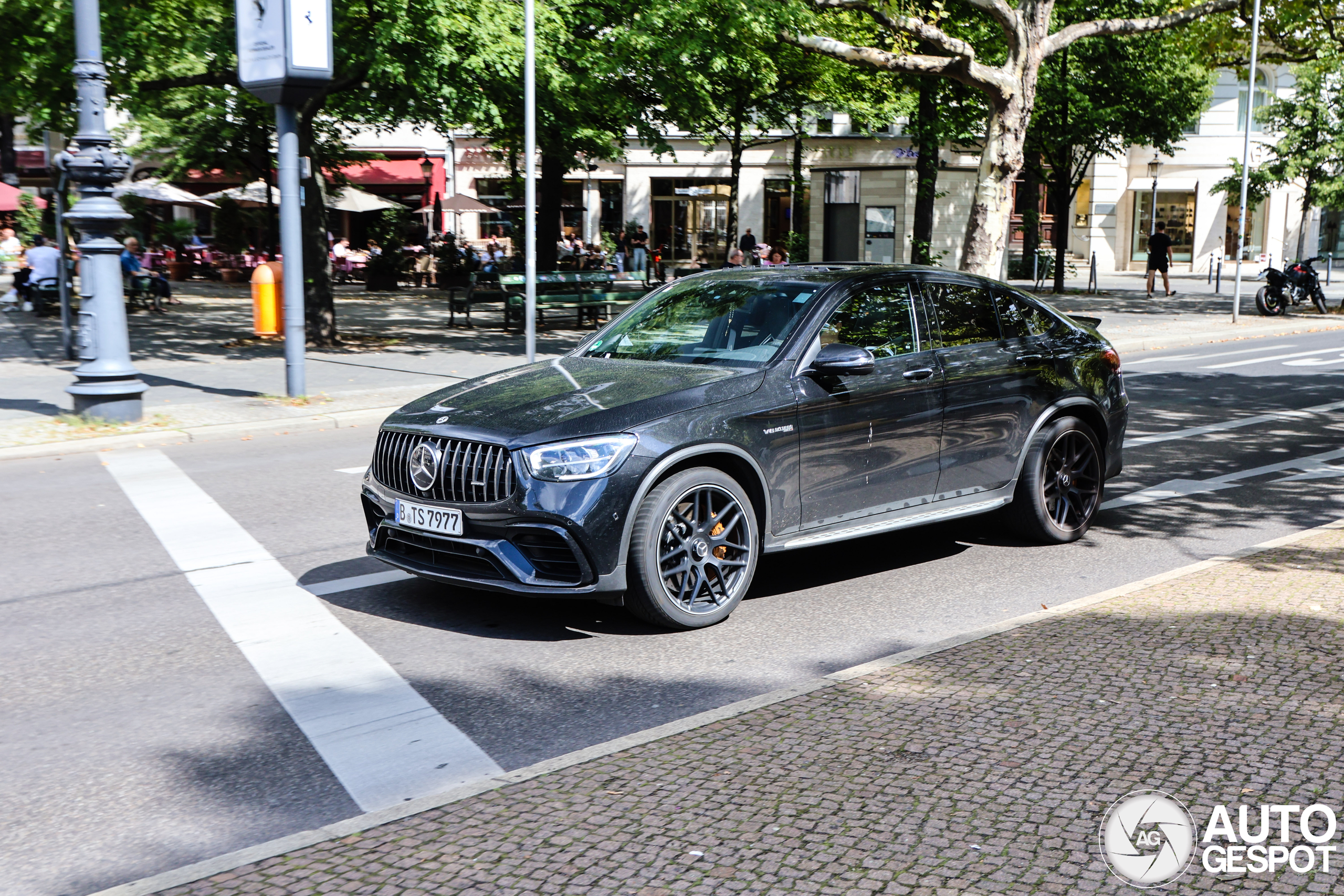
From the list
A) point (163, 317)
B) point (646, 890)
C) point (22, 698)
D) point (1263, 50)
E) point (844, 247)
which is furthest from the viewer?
point (844, 247)

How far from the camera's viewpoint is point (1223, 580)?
249 inches

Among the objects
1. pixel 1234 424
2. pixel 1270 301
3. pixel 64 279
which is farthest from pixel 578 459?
pixel 1270 301

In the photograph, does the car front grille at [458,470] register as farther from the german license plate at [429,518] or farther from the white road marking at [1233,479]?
the white road marking at [1233,479]

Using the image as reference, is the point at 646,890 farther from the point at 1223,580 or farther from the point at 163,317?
the point at 163,317

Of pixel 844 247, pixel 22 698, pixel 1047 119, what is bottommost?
pixel 22 698

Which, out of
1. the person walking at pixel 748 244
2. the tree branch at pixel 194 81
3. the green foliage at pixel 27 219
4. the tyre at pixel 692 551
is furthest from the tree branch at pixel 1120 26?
the green foliage at pixel 27 219

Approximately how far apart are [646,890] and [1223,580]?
13.5 ft

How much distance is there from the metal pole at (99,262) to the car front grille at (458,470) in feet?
23.0

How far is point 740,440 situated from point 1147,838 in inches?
107

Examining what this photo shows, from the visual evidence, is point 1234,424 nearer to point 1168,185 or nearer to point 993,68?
point 993,68

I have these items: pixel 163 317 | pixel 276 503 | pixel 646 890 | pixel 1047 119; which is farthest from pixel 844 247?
pixel 646 890

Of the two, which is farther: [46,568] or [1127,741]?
[46,568]

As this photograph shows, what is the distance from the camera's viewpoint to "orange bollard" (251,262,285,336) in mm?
18641

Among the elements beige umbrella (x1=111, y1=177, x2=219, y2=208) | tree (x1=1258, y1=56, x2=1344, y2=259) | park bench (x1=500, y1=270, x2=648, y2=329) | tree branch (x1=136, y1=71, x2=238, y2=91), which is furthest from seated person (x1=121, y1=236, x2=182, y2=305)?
tree (x1=1258, y1=56, x2=1344, y2=259)
